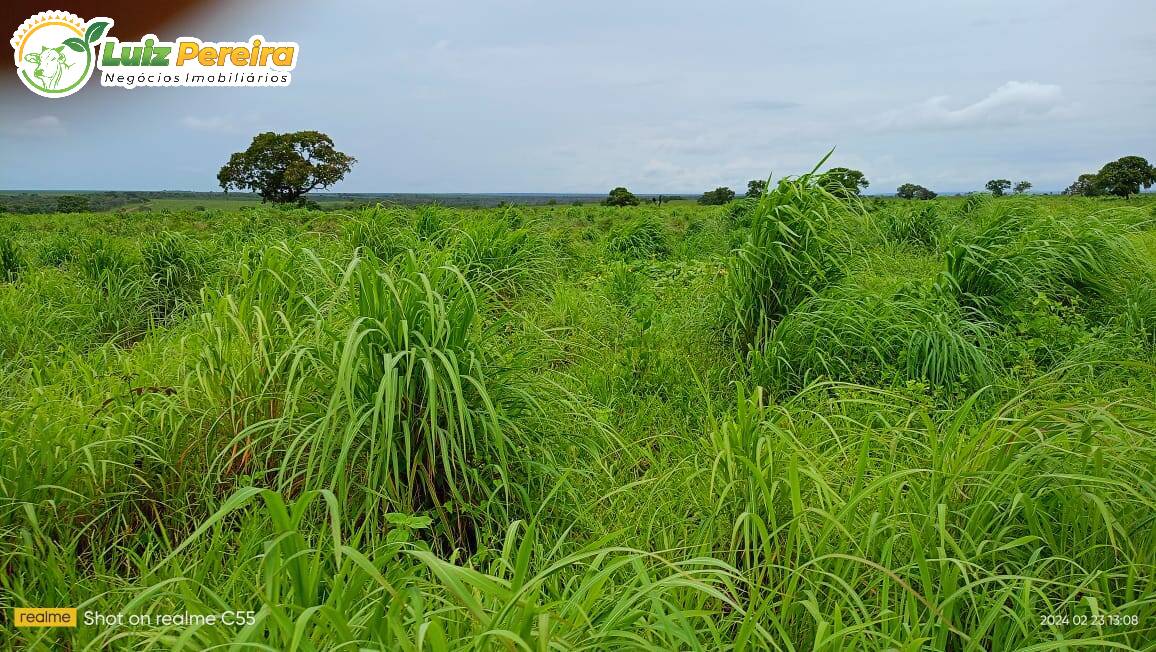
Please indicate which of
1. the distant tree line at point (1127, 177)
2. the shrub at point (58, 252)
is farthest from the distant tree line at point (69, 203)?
the distant tree line at point (1127, 177)

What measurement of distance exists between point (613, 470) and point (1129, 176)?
30986 mm

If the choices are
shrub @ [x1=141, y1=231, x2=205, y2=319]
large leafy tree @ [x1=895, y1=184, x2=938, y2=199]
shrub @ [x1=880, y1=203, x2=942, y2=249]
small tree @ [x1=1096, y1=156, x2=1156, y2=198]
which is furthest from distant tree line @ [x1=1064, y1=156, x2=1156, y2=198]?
shrub @ [x1=141, y1=231, x2=205, y2=319]

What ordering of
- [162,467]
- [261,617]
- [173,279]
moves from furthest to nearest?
[173,279] → [162,467] → [261,617]

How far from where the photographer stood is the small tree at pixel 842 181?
4.11 meters

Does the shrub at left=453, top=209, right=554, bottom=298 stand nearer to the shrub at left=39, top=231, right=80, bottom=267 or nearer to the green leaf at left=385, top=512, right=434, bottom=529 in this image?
the green leaf at left=385, top=512, right=434, bottom=529

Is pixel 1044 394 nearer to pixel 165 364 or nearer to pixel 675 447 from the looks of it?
pixel 675 447

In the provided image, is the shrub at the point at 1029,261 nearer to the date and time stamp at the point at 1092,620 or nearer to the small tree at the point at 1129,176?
the date and time stamp at the point at 1092,620

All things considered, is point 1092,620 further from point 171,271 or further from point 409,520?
point 171,271

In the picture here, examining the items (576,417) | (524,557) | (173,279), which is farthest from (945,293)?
(173,279)

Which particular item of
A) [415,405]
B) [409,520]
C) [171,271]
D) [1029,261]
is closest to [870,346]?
[1029,261]

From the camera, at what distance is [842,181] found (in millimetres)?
4203

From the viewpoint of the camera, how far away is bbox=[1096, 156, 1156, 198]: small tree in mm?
25234

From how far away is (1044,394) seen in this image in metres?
2.72

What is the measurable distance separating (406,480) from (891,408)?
72.9 inches
